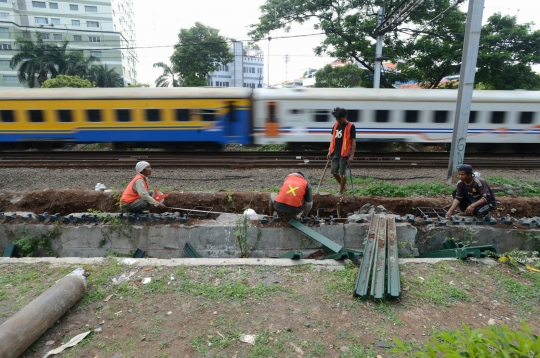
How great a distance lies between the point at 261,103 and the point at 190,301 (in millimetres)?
9509

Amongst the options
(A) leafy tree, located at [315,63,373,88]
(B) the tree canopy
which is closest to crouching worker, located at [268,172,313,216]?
(B) the tree canopy

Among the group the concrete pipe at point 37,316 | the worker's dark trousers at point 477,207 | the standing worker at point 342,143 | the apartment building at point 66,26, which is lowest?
the concrete pipe at point 37,316

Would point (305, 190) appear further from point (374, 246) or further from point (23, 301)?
point (23, 301)

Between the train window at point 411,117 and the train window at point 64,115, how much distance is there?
40.7 ft

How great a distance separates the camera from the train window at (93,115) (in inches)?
470

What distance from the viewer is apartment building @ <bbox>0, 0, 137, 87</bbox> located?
4409cm

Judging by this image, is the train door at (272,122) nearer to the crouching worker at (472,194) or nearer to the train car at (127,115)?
the train car at (127,115)

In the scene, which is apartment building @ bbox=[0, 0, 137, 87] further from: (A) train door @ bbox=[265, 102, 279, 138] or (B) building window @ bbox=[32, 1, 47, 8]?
(A) train door @ bbox=[265, 102, 279, 138]

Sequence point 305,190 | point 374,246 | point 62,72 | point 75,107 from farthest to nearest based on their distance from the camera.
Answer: point 62,72 < point 75,107 < point 305,190 < point 374,246

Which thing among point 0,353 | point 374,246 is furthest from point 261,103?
point 0,353

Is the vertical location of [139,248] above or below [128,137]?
below

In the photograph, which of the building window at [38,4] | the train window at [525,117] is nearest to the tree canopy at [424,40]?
the train window at [525,117]

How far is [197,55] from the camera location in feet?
108

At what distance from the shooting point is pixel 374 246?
451 centimetres
